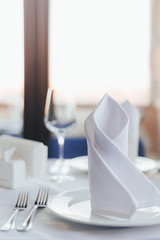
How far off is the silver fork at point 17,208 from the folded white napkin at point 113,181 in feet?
0.53

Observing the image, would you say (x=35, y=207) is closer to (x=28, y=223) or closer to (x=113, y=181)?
(x=28, y=223)

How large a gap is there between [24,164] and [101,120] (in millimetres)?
323

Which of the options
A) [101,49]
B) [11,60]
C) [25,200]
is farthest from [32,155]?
[101,49]

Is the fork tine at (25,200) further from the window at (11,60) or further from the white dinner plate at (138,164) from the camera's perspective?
the window at (11,60)

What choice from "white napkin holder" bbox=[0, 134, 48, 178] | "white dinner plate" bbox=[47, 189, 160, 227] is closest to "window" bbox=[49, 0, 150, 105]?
"white napkin holder" bbox=[0, 134, 48, 178]

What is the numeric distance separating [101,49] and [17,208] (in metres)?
4.46

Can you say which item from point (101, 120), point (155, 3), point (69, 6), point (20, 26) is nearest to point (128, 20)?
point (155, 3)

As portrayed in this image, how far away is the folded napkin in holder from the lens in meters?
1.14

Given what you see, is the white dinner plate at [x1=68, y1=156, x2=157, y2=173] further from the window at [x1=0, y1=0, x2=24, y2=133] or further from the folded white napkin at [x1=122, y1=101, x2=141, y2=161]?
the window at [x1=0, y1=0, x2=24, y2=133]

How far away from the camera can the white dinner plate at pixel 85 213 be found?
785 mm

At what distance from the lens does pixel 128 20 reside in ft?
17.2

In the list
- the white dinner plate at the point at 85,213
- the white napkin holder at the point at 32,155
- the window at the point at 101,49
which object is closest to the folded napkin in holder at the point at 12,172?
the white napkin holder at the point at 32,155

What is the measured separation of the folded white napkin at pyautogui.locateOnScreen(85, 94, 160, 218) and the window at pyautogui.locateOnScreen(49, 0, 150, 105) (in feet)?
13.3

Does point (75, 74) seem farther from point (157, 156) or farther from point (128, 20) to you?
point (157, 156)
